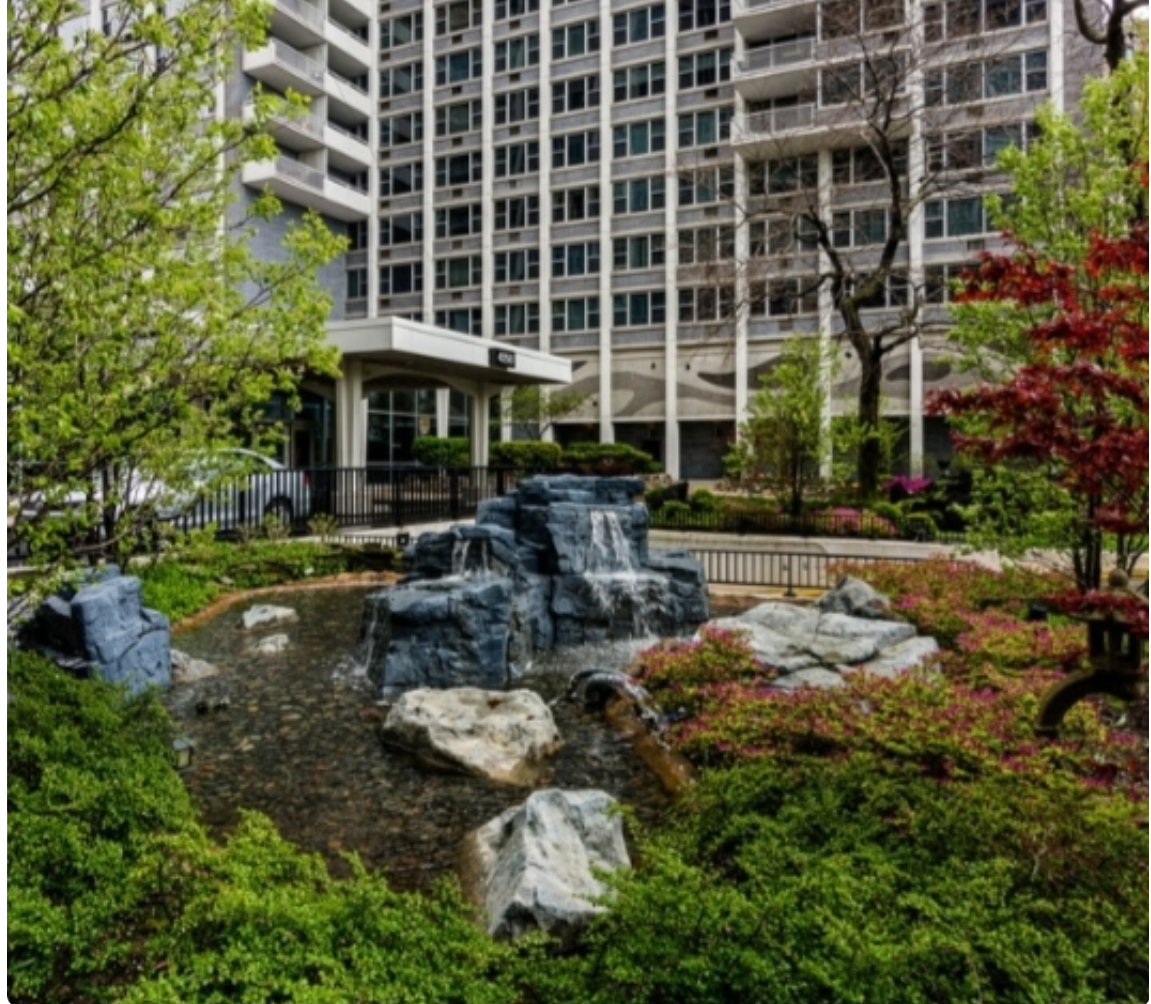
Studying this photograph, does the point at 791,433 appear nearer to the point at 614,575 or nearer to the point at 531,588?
the point at 614,575

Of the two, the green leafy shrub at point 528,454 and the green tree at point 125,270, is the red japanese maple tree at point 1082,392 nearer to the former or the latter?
the green tree at point 125,270

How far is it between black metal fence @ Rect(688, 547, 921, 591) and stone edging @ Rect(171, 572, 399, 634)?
18.0ft

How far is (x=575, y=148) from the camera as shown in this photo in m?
43.5

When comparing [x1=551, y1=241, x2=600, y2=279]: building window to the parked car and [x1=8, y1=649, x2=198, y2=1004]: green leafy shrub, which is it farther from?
[x1=8, y1=649, x2=198, y2=1004]: green leafy shrub

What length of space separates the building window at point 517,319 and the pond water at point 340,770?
36.6 metres

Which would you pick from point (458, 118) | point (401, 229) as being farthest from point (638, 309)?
point (458, 118)

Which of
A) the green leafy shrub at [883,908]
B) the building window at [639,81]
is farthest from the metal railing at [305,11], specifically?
the green leafy shrub at [883,908]

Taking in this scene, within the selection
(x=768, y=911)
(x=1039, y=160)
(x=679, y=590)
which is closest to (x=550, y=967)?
(x=768, y=911)

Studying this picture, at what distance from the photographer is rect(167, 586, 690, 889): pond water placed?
4.94 m

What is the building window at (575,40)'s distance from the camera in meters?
43.0

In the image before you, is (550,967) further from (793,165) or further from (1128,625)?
(793,165)

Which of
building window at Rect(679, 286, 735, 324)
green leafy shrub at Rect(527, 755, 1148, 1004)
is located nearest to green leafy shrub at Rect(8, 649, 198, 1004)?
green leafy shrub at Rect(527, 755, 1148, 1004)

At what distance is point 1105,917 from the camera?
10.4ft

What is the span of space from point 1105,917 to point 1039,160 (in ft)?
27.3
